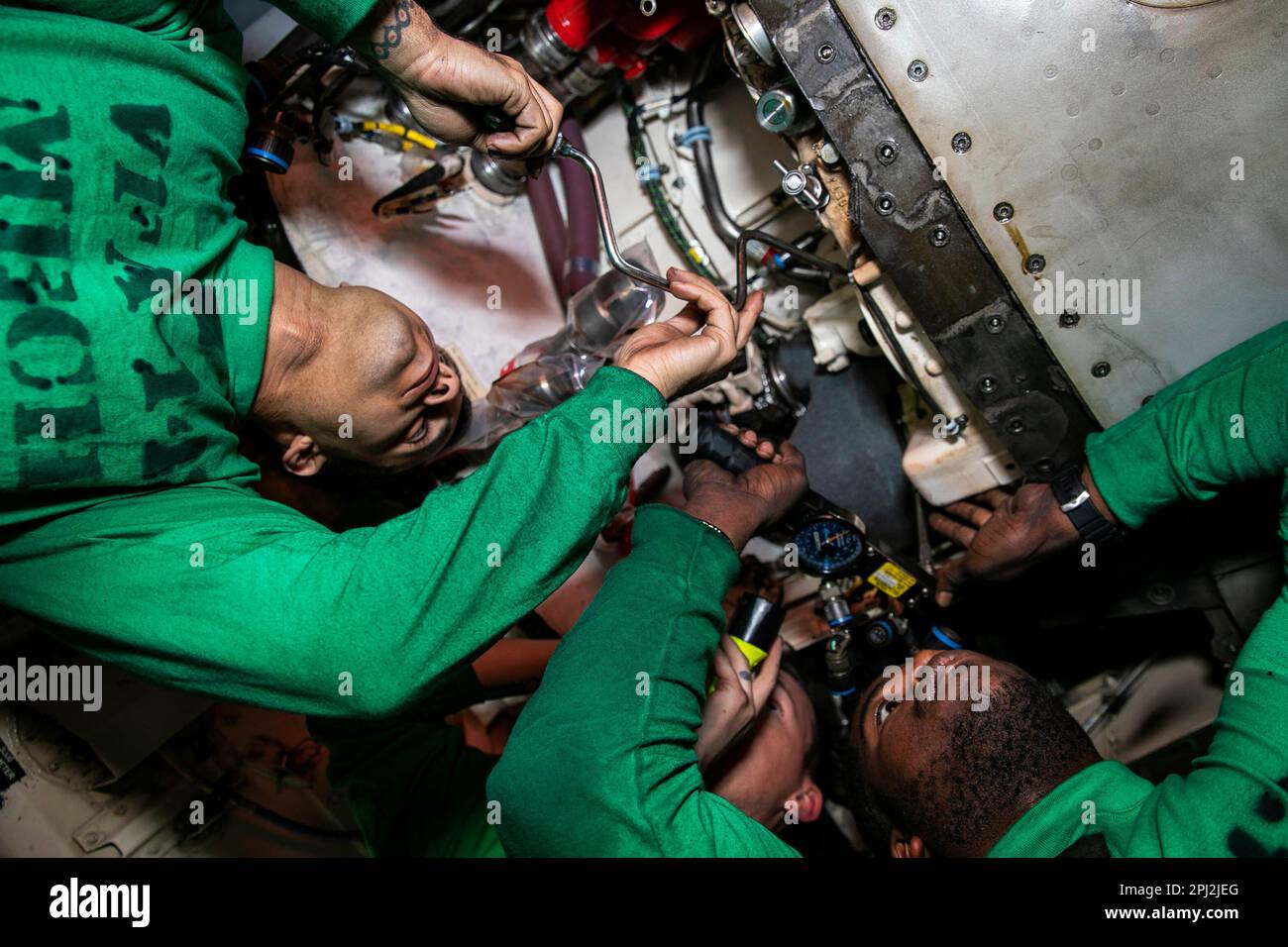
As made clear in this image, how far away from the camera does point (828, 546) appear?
185 cm

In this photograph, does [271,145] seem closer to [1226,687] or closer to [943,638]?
[943,638]

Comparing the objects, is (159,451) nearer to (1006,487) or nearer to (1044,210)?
(1044,210)

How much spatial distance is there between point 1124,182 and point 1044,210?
0.41 feet

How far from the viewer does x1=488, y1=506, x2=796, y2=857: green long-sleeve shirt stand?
1157 millimetres

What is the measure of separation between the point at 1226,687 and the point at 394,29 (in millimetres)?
1714

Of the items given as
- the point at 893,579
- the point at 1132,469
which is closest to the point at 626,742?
the point at 893,579

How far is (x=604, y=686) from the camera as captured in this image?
122 centimetres

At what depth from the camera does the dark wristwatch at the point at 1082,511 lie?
1513mm

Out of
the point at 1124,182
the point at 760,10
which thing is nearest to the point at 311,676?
the point at 760,10
